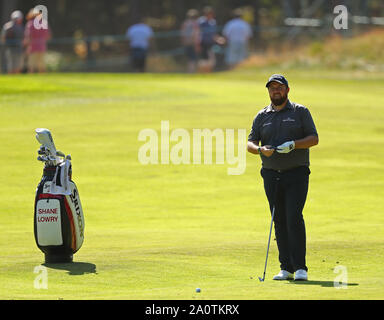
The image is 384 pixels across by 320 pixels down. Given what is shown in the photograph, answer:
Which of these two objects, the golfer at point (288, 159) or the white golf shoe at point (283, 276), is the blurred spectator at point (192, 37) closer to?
the golfer at point (288, 159)

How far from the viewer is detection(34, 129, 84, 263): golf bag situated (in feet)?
35.4

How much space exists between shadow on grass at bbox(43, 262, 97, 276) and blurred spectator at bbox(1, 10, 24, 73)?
28.0 meters

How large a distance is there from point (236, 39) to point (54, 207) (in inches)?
1357

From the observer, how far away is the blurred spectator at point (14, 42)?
38.5 meters

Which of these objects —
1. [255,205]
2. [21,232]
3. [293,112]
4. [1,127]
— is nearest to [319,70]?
[1,127]

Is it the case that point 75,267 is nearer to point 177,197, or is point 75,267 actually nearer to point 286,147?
point 286,147

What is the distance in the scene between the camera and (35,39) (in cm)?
3728

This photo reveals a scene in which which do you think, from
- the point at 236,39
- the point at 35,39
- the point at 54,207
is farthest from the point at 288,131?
the point at 236,39

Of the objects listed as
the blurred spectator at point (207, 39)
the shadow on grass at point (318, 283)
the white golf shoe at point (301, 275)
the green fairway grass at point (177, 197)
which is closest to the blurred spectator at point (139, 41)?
the blurred spectator at point (207, 39)

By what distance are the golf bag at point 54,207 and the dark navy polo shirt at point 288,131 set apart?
6.78ft

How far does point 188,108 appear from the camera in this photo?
93.0ft

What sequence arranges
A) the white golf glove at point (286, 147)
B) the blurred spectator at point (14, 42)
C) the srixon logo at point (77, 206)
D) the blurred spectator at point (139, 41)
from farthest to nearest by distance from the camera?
1. the blurred spectator at point (139, 41)
2. the blurred spectator at point (14, 42)
3. the srixon logo at point (77, 206)
4. the white golf glove at point (286, 147)

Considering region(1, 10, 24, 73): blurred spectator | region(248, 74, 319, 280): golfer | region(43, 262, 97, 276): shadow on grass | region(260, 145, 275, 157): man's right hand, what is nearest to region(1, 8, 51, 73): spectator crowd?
region(1, 10, 24, 73): blurred spectator

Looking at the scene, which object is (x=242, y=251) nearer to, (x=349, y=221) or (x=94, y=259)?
(x=94, y=259)
